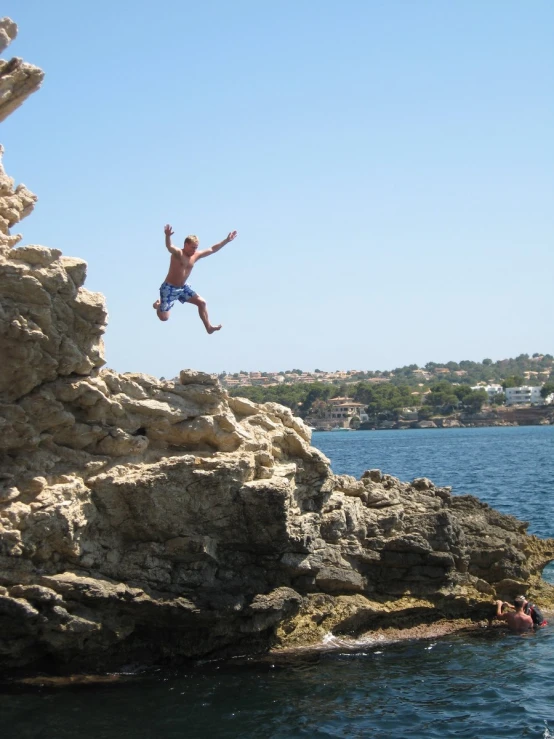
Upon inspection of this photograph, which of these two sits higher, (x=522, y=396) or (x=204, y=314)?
(x=204, y=314)

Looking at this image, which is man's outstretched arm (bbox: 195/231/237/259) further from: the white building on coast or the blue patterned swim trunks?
the white building on coast

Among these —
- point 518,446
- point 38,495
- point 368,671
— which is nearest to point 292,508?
point 368,671

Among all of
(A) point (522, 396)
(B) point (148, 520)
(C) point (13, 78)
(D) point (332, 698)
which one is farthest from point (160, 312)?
(A) point (522, 396)

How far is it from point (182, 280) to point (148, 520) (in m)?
4.72

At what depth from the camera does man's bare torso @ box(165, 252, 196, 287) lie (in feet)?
57.8

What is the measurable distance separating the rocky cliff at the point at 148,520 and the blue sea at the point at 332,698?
2.56 ft

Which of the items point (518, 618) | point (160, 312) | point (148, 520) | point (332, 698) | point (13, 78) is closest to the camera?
point (332, 698)

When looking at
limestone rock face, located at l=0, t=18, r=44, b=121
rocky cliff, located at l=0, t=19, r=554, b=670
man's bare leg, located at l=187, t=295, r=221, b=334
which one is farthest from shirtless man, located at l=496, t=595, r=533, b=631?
limestone rock face, located at l=0, t=18, r=44, b=121

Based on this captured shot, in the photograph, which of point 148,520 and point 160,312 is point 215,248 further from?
point 148,520

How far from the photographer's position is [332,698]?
50.1 ft

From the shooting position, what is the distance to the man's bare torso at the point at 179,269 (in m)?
17.6

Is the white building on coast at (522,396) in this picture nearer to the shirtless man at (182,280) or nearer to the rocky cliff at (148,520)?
the rocky cliff at (148,520)

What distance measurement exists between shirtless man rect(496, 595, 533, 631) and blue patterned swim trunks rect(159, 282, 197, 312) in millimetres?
9330

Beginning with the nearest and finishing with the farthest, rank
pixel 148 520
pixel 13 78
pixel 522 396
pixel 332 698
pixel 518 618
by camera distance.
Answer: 1. pixel 332 698
2. pixel 148 520
3. pixel 13 78
4. pixel 518 618
5. pixel 522 396
